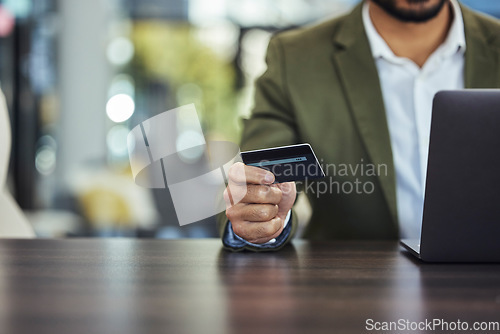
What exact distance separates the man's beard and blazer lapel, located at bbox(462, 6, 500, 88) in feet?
0.33

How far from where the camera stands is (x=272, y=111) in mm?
1657

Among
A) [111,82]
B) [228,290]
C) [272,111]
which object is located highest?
[228,290]

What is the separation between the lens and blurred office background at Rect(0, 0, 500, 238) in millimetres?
5277

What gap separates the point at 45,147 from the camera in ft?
19.5

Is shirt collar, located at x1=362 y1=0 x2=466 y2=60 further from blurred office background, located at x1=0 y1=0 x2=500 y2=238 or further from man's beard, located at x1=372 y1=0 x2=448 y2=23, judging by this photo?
blurred office background, located at x1=0 y1=0 x2=500 y2=238

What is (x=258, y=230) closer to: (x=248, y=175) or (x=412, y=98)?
(x=248, y=175)

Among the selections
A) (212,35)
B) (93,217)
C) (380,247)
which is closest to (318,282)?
(380,247)

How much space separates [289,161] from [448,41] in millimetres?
949

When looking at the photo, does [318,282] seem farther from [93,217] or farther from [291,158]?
[93,217]

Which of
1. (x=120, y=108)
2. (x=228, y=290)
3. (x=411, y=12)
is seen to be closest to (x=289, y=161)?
(x=228, y=290)

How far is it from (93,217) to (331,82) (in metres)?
3.76

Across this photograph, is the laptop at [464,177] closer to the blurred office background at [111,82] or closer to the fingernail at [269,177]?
the fingernail at [269,177]

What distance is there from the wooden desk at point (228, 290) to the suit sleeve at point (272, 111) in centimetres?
58

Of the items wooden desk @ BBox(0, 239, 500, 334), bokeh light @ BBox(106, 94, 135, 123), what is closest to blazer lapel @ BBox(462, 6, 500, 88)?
wooden desk @ BBox(0, 239, 500, 334)
